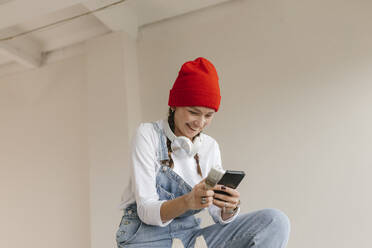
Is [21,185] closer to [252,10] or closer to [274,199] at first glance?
[274,199]

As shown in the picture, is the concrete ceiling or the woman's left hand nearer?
the woman's left hand

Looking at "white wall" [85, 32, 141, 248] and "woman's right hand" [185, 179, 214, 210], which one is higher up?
"white wall" [85, 32, 141, 248]

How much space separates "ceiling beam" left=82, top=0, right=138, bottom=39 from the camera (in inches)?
116

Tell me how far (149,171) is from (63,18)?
8.06ft

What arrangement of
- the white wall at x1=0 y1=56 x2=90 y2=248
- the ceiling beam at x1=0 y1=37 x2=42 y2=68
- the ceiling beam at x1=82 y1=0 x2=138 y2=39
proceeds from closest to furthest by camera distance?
the ceiling beam at x1=82 y1=0 x2=138 y2=39
the white wall at x1=0 y1=56 x2=90 y2=248
the ceiling beam at x1=0 y1=37 x2=42 y2=68

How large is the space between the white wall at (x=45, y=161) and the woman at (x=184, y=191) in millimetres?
2059

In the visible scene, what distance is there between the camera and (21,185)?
3650 mm

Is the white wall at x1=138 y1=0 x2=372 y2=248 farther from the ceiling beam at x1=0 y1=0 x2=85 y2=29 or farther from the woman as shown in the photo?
the woman

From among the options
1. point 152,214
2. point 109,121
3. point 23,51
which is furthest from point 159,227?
point 23,51

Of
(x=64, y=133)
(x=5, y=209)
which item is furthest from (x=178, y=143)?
(x=5, y=209)

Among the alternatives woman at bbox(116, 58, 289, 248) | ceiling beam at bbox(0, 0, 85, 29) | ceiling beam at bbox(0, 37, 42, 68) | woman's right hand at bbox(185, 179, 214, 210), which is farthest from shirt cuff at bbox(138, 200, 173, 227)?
ceiling beam at bbox(0, 37, 42, 68)

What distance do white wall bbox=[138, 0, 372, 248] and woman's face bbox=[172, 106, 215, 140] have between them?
136 cm

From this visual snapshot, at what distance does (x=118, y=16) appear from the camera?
311 centimetres

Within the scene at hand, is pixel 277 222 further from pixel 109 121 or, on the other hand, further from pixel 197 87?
pixel 109 121
